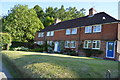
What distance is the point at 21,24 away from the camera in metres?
39.9

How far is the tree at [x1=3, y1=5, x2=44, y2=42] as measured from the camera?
125 feet

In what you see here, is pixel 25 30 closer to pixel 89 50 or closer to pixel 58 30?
pixel 58 30

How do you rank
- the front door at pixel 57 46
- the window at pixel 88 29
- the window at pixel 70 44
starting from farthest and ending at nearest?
the front door at pixel 57 46 → the window at pixel 70 44 → the window at pixel 88 29

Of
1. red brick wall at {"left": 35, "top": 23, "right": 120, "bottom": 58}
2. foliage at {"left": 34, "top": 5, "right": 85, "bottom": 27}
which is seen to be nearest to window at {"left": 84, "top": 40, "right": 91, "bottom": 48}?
red brick wall at {"left": 35, "top": 23, "right": 120, "bottom": 58}

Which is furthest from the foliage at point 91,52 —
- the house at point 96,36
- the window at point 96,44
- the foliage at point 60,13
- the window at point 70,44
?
the foliage at point 60,13

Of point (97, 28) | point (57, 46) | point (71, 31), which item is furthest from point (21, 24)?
point (97, 28)

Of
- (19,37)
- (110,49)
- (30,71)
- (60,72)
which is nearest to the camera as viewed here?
(60,72)

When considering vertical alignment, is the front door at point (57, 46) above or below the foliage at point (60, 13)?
below

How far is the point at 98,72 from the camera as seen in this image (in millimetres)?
7738

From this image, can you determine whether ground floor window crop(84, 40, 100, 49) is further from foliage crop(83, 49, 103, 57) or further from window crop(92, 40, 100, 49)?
foliage crop(83, 49, 103, 57)

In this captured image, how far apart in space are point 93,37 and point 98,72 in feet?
40.5

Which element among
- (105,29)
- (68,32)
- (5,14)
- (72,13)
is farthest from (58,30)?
(72,13)

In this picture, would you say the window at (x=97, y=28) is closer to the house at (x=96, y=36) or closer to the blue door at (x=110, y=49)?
the house at (x=96, y=36)

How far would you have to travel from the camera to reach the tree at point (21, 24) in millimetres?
38047
